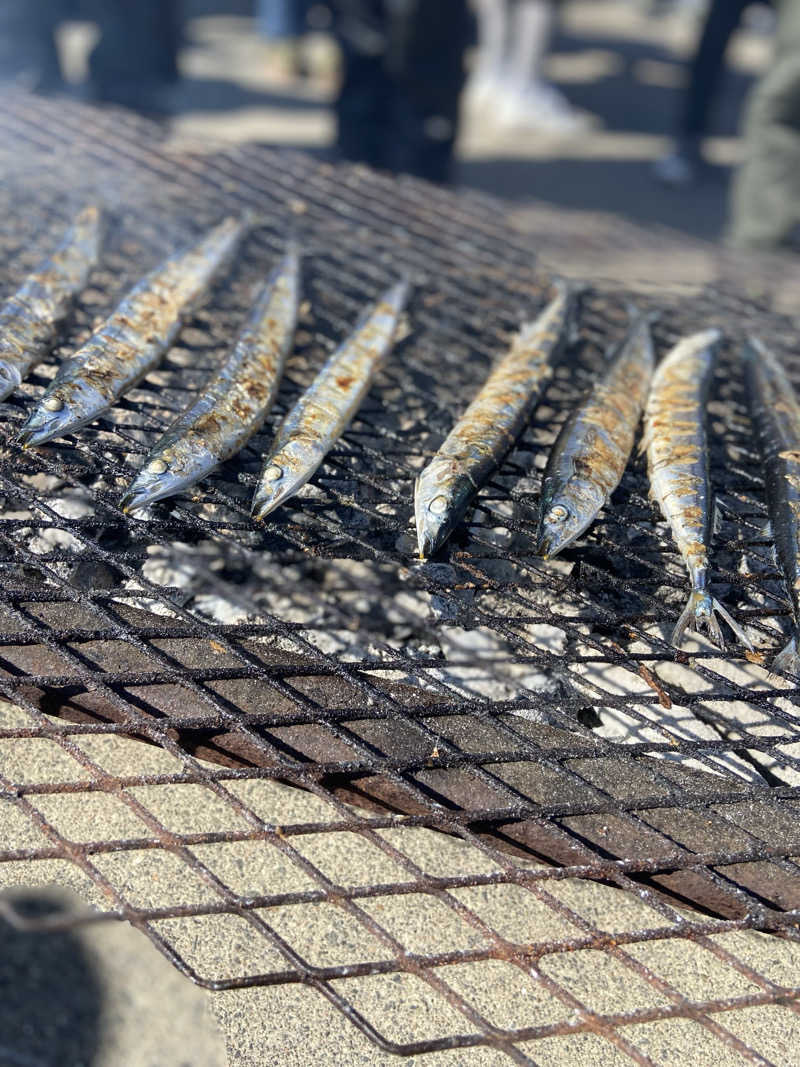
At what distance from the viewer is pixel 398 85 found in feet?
23.5

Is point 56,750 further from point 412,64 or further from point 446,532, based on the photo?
point 412,64

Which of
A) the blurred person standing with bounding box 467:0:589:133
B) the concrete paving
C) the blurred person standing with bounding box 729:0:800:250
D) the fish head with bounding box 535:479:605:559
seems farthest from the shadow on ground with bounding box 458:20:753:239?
the concrete paving

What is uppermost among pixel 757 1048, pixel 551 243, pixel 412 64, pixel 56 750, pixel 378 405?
pixel 412 64

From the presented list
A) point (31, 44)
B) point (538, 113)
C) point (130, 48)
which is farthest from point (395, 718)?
point (538, 113)

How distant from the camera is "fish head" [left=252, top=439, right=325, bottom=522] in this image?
2.75 meters

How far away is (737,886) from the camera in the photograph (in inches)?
84.8

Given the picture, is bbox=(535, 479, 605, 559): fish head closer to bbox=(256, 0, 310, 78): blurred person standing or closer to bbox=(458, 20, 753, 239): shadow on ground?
bbox=(458, 20, 753, 239): shadow on ground

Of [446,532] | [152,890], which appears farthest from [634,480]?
[152,890]

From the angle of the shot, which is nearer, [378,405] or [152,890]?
[152,890]

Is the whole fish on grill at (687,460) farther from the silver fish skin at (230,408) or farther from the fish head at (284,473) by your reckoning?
the silver fish skin at (230,408)

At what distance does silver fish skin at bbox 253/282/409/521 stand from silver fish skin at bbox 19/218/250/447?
0.70 meters

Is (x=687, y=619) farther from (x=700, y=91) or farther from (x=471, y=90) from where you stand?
(x=471, y=90)

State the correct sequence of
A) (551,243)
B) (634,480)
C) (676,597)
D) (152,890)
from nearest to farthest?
(152,890)
(676,597)
(634,480)
(551,243)

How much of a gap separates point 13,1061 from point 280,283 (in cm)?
344
